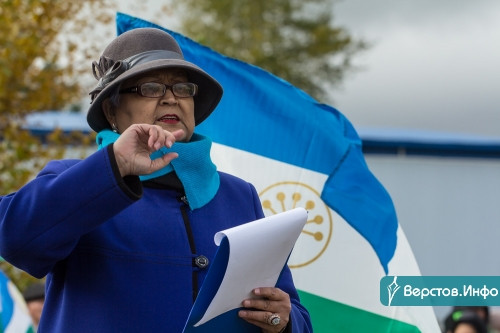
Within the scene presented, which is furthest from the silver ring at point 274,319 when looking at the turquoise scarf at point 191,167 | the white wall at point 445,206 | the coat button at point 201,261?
the white wall at point 445,206

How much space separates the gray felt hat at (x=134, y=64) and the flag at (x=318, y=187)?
1.33m

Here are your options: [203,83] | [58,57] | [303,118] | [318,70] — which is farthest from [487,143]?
[318,70]

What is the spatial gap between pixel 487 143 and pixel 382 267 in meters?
7.28

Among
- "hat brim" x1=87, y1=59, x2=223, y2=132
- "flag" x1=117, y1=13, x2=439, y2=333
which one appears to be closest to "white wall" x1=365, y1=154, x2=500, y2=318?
"flag" x1=117, y1=13, x2=439, y2=333

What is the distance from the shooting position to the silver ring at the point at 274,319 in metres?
2.26

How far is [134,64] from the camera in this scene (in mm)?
2518

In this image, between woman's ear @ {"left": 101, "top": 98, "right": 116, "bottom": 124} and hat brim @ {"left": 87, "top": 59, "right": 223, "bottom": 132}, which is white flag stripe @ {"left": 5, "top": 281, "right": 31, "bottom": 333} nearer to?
hat brim @ {"left": 87, "top": 59, "right": 223, "bottom": 132}

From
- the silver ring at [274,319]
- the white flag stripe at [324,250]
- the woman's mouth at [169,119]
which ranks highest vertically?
the white flag stripe at [324,250]

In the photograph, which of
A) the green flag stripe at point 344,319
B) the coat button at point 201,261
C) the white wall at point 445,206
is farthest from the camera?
the white wall at point 445,206

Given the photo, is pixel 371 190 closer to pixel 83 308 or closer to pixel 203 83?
pixel 203 83

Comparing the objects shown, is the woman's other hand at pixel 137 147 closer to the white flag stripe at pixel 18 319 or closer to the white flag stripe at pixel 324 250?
the white flag stripe at pixel 324 250

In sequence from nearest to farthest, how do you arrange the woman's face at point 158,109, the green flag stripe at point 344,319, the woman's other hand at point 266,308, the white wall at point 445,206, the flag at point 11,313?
1. the woman's other hand at point 266,308
2. the woman's face at point 158,109
3. the green flag stripe at point 344,319
4. the flag at point 11,313
5. the white wall at point 445,206

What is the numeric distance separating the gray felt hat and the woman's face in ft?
0.15

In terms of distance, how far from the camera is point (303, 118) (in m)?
4.19
